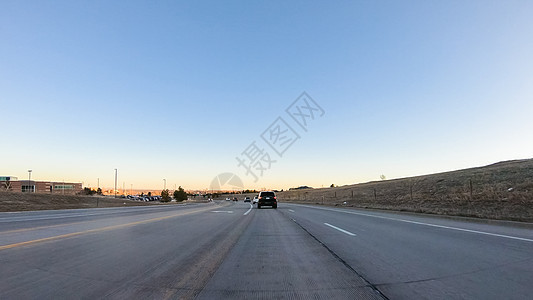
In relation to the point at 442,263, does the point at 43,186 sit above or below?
above

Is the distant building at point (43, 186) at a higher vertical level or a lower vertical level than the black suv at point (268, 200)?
higher

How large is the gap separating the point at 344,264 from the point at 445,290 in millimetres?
1856

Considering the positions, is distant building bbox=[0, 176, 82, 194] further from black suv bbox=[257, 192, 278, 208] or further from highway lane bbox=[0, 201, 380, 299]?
highway lane bbox=[0, 201, 380, 299]

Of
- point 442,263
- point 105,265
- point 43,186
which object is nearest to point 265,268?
point 105,265

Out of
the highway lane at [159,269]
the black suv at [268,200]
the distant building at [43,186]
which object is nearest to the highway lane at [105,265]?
the highway lane at [159,269]

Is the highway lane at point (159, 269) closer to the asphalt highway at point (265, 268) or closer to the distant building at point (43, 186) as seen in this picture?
the asphalt highway at point (265, 268)

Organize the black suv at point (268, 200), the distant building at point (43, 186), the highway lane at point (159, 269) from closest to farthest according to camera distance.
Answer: the highway lane at point (159, 269)
the black suv at point (268, 200)
the distant building at point (43, 186)

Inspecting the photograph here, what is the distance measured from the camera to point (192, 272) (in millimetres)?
5113

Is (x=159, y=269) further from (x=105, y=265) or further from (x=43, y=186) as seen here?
(x=43, y=186)

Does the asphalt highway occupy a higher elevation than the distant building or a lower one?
lower

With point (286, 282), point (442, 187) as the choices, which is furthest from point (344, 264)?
point (442, 187)

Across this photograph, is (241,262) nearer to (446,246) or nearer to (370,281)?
(370,281)

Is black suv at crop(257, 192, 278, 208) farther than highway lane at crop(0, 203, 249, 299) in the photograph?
Yes

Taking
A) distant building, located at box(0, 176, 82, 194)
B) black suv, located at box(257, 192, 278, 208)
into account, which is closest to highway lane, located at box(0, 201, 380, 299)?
black suv, located at box(257, 192, 278, 208)
